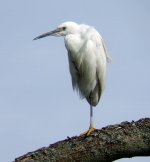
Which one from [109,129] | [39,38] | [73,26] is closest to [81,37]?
[73,26]

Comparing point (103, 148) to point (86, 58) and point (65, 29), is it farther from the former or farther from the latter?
point (65, 29)

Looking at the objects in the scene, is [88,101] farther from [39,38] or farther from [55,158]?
[55,158]

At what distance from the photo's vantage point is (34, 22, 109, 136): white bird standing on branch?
7883mm

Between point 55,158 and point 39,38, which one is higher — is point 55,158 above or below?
below

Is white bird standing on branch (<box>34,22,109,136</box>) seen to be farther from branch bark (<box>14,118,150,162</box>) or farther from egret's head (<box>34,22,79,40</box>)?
branch bark (<box>14,118,150,162</box>)

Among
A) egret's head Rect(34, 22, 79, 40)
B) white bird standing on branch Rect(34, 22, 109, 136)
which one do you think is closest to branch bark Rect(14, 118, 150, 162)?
white bird standing on branch Rect(34, 22, 109, 136)

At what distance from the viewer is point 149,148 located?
4.46 metres

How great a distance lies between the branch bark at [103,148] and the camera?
4488 millimetres

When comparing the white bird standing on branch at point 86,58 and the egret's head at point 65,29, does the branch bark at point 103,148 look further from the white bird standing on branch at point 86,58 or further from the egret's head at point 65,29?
the egret's head at point 65,29

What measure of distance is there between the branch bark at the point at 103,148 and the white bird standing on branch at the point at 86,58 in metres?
3.08

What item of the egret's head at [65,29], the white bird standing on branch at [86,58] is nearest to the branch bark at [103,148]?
the white bird standing on branch at [86,58]

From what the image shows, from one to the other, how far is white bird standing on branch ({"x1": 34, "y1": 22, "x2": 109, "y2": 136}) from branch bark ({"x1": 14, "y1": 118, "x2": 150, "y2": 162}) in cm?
308

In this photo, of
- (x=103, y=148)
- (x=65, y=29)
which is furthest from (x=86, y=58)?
(x=103, y=148)

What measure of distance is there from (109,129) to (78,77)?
3514 millimetres
